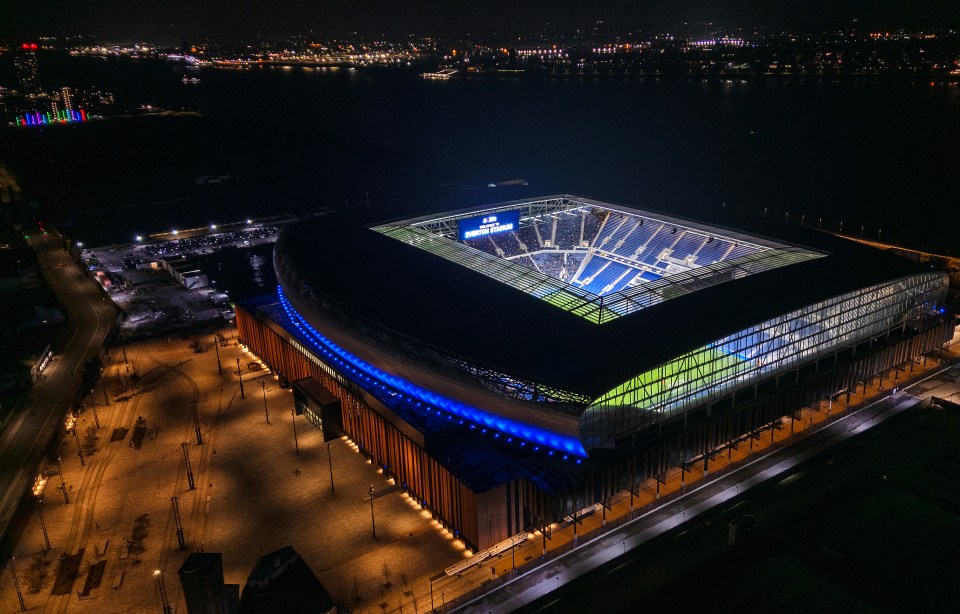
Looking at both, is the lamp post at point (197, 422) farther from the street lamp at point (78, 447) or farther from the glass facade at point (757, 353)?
the glass facade at point (757, 353)

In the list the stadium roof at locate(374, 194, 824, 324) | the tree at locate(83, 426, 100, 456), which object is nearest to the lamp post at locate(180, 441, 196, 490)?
the tree at locate(83, 426, 100, 456)

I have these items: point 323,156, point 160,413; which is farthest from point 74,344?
point 323,156

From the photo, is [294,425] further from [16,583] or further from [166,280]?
[166,280]

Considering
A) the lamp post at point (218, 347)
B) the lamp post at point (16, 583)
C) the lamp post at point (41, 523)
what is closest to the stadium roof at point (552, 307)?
the lamp post at point (218, 347)

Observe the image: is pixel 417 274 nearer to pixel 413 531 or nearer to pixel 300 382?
pixel 300 382

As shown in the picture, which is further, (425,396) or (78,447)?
(78,447)

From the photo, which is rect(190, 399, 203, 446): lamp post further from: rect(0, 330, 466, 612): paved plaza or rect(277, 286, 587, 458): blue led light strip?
rect(277, 286, 587, 458): blue led light strip

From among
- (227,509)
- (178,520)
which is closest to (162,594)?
(178,520)
